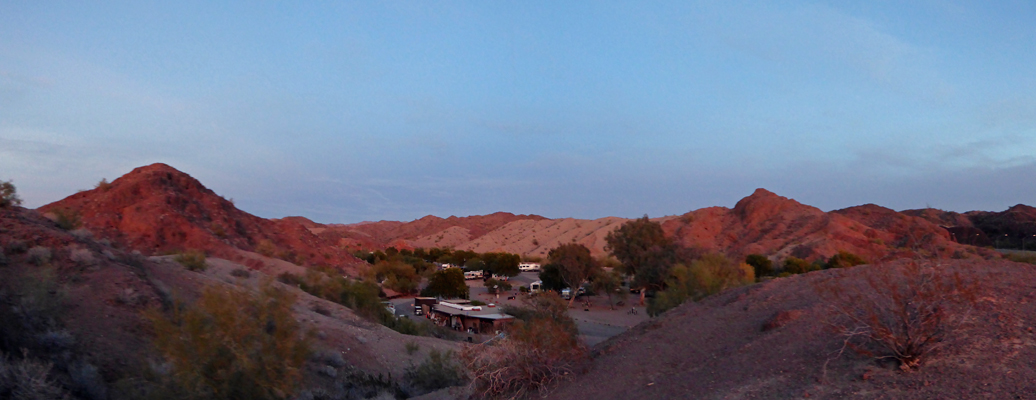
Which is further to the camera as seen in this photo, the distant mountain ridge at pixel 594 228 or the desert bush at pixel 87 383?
the distant mountain ridge at pixel 594 228

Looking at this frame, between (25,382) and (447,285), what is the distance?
45.0 m

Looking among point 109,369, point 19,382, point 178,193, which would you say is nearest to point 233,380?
point 19,382

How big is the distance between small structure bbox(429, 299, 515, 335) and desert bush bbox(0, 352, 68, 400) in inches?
871

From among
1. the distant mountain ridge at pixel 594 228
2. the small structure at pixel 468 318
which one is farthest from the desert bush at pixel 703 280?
the small structure at pixel 468 318

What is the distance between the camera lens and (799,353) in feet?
25.3

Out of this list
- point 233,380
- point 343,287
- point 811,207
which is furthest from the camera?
point 811,207

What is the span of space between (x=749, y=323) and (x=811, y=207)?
87.1 m

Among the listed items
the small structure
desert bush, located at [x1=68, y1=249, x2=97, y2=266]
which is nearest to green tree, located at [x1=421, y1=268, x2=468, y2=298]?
the small structure

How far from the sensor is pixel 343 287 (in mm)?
32219

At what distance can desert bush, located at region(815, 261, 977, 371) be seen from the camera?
21.5 ft

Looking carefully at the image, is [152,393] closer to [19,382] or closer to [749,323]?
[19,382]

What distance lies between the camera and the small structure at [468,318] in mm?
32938

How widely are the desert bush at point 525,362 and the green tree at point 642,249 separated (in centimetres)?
4406

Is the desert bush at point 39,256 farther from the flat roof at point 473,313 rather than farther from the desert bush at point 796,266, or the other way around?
the desert bush at point 796,266
